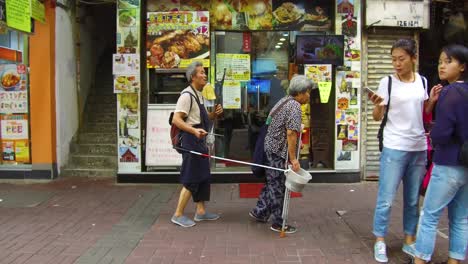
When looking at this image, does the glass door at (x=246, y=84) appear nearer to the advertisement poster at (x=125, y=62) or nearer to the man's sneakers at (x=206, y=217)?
A: the advertisement poster at (x=125, y=62)

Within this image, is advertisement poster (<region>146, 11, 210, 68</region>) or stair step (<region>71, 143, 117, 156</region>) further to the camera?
stair step (<region>71, 143, 117, 156</region>)

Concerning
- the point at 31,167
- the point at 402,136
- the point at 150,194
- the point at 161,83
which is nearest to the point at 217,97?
the point at 161,83

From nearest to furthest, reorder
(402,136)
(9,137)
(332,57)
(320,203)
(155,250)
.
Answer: (402,136)
(155,250)
(320,203)
(332,57)
(9,137)

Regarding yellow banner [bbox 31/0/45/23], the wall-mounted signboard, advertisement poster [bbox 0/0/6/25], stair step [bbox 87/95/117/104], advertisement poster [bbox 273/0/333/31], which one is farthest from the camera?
stair step [bbox 87/95/117/104]

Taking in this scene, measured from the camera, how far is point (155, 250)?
4.52 meters

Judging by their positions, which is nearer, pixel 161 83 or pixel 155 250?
pixel 155 250

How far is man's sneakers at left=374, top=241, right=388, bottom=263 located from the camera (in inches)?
166

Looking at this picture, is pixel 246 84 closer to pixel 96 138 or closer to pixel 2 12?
pixel 96 138

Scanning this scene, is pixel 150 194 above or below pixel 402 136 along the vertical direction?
below

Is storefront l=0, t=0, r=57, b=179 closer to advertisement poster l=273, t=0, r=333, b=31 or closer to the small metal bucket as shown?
advertisement poster l=273, t=0, r=333, b=31

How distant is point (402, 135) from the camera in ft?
13.5

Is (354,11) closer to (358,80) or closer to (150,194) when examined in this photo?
(358,80)

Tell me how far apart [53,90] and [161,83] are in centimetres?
186

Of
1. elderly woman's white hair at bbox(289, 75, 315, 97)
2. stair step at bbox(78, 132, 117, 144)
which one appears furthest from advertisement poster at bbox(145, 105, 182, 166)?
elderly woman's white hair at bbox(289, 75, 315, 97)
